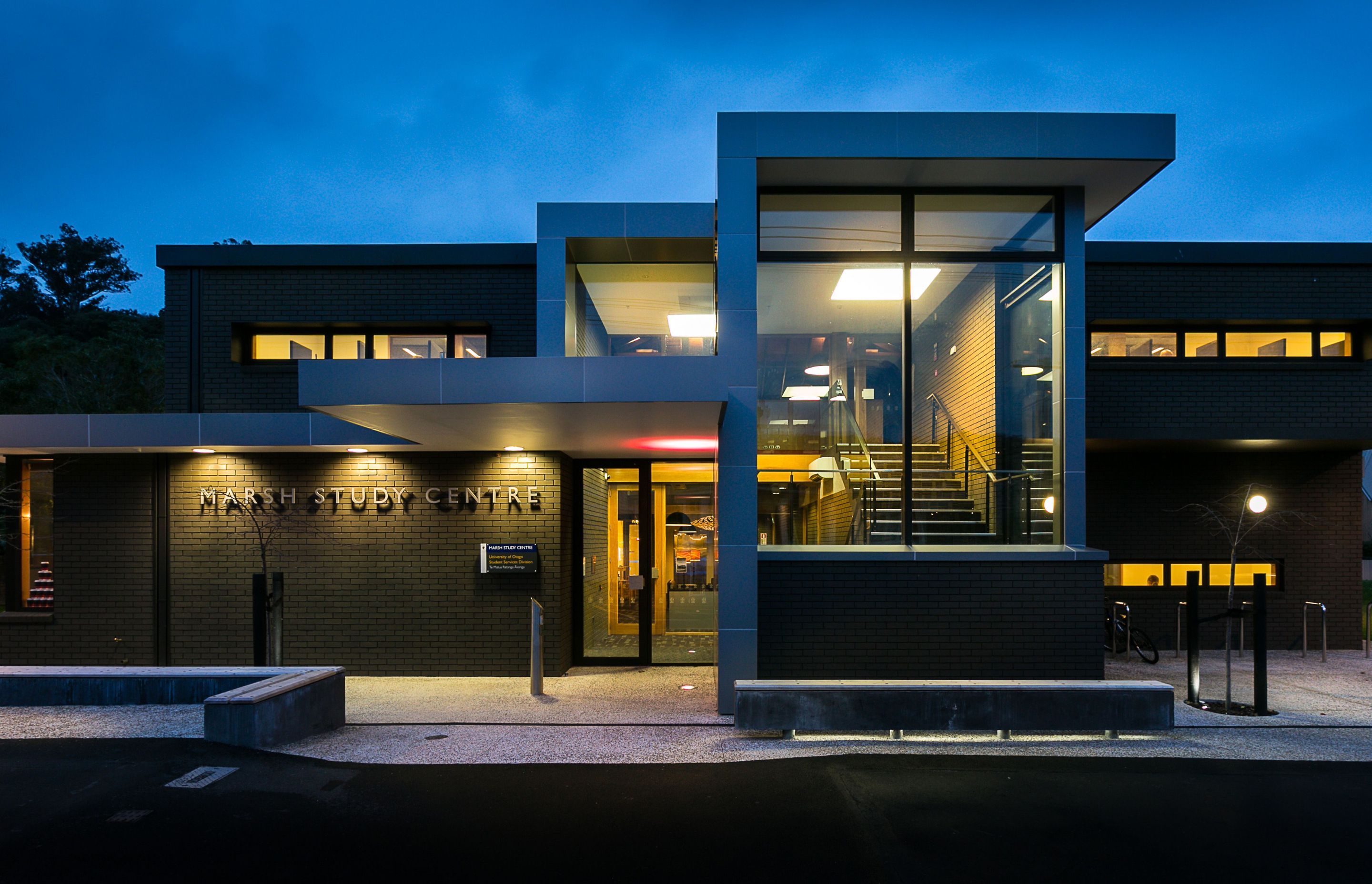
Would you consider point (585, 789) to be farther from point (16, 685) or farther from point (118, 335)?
point (118, 335)

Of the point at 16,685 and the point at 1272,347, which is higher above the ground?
the point at 1272,347

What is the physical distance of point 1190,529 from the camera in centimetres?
1312

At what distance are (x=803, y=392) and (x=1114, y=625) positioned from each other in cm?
706

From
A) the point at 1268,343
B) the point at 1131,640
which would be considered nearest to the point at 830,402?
the point at 1131,640

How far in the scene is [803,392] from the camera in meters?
8.90

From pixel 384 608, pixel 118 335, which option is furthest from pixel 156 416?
pixel 118 335

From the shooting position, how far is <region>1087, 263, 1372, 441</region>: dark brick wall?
1213 centimetres

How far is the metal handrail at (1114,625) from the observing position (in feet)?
39.1

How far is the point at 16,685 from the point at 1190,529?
52.1 feet

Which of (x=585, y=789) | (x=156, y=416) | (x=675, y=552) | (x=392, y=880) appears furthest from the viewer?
(x=675, y=552)

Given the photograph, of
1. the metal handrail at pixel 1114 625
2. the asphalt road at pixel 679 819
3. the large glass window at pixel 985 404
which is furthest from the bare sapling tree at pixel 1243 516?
the asphalt road at pixel 679 819

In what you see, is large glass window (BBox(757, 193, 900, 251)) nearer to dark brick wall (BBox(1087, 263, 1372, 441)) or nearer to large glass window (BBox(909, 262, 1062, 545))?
large glass window (BBox(909, 262, 1062, 545))

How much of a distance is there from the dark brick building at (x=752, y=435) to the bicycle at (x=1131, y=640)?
3.31ft

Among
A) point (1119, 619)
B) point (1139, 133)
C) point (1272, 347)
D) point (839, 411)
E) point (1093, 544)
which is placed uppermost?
point (1139, 133)
